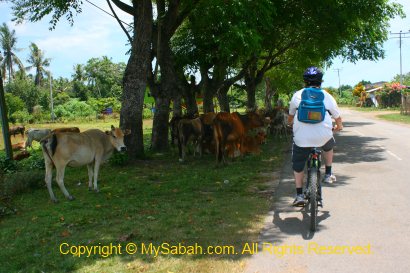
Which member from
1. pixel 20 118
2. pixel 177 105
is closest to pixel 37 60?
pixel 20 118

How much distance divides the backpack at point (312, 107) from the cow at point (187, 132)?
7614 mm

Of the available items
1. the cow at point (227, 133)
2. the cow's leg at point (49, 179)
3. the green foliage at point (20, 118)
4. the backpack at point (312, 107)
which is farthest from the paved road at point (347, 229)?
the green foliage at point (20, 118)

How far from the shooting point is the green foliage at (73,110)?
179ft

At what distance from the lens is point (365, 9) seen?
56.6ft

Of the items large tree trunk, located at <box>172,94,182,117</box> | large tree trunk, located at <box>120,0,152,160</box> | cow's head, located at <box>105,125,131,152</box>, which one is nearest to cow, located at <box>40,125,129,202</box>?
cow's head, located at <box>105,125,131,152</box>

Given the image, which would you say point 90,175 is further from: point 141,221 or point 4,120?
point 4,120

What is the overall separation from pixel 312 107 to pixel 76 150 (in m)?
4.84

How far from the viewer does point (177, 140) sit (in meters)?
14.7

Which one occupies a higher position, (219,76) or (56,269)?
(219,76)

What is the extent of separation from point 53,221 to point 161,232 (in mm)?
1929

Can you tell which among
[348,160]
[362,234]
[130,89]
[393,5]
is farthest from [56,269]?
[393,5]

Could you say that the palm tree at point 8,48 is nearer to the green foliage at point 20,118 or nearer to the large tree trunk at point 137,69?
the green foliage at point 20,118

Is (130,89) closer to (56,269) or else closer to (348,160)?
(348,160)

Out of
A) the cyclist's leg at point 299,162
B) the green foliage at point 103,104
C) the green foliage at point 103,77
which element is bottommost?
the cyclist's leg at point 299,162
